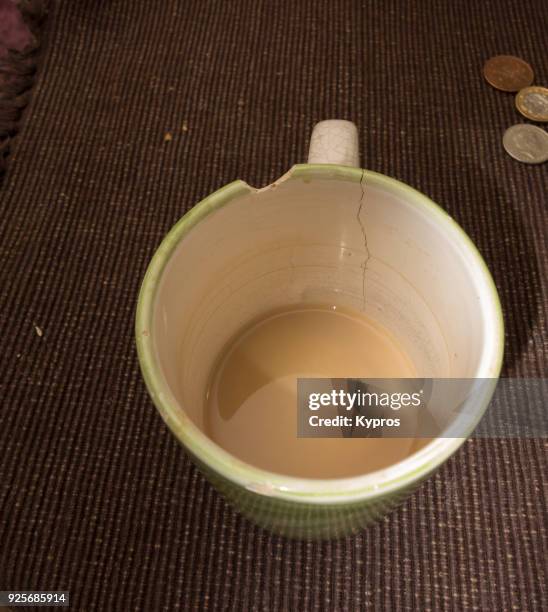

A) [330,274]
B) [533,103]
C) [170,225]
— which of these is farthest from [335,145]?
[533,103]

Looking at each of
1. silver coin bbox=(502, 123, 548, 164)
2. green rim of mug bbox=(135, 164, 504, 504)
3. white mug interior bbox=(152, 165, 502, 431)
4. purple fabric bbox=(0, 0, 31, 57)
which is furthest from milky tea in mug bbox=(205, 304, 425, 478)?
purple fabric bbox=(0, 0, 31, 57)

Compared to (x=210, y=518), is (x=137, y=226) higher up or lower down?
higher up

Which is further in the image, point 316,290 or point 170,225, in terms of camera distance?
point 170,225

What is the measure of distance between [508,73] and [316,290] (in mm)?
400

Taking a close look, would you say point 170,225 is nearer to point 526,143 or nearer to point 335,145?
point 335,145

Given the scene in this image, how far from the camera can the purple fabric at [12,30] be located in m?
0.73

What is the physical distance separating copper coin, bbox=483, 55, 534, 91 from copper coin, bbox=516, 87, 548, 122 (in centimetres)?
1

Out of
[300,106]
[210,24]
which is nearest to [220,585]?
[300,106]

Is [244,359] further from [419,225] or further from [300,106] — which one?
[300,106]

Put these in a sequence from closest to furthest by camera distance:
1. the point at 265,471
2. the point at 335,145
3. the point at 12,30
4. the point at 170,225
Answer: the point at 265,471
the point at 335,145
the point at 170,225
the point at 12,30

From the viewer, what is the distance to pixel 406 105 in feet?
2.24

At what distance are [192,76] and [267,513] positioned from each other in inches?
21.4

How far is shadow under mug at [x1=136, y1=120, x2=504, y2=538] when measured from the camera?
0.31 m

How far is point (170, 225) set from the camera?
2.02 feet
